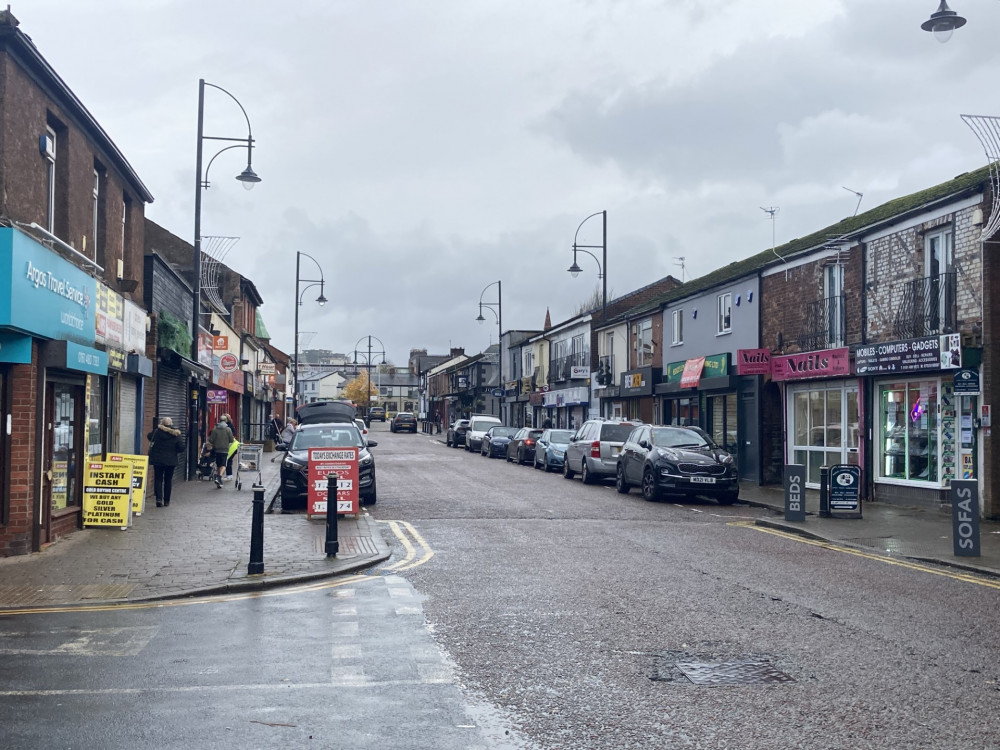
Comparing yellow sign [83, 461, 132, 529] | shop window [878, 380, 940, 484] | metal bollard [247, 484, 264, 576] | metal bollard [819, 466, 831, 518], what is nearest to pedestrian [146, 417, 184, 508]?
yellow sign [83, 461, 132, 529]

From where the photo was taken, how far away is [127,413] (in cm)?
1864

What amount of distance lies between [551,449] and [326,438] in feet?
41.8

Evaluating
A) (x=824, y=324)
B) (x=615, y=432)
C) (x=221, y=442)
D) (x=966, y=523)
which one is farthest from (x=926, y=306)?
(x=221, y=442)

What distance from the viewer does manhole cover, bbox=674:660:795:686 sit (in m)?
6.49

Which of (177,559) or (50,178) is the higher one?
(50,178)

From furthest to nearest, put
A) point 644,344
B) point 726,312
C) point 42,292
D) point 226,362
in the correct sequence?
1. point 644,344
2. point 226,362
3. point 726,312
4. point 42,292

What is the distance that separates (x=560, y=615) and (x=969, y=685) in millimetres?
3348

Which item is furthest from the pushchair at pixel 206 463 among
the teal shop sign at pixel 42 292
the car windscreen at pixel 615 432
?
the teal shop sign at pixel 42 292

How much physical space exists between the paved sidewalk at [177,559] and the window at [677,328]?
18.7 metres

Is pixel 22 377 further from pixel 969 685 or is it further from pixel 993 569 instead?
pixel 993 569

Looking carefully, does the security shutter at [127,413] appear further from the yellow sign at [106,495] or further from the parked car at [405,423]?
the parked car at [405,423]

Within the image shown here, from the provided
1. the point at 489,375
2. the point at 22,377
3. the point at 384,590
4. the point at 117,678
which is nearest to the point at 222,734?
the point at 117,678

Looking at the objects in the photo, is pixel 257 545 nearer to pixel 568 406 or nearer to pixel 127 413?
pixel 127 413

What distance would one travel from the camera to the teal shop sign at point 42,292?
35.6ft
